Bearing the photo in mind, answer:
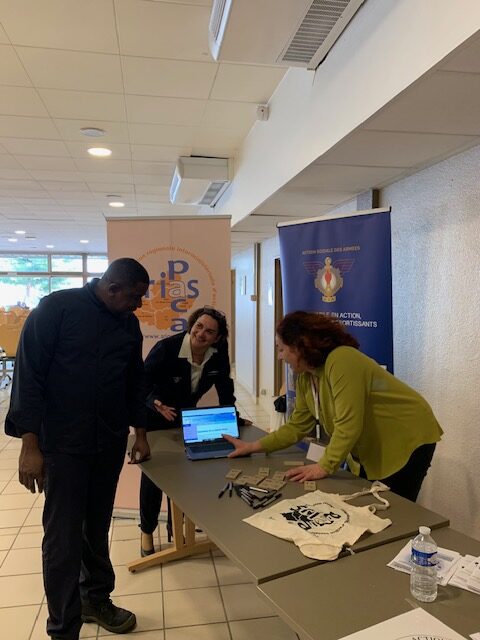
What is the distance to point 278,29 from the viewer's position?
7.07 feet

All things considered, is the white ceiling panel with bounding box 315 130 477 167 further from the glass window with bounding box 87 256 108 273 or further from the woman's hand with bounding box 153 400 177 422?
the glass window with bounding box 87 256 108 273

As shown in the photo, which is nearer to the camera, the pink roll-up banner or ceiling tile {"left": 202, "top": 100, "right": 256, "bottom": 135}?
the pink roll-up banner

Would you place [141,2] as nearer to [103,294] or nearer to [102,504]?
[103,294]

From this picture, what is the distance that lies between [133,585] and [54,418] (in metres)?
1.21

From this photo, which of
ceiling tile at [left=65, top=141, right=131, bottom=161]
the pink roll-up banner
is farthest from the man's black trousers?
ceiling tile at [left=65, top=141, right=131, bottom=161]

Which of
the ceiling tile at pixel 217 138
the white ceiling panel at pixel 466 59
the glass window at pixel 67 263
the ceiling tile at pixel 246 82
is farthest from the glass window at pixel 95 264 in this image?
the white ceiling panel at pixel 466 59

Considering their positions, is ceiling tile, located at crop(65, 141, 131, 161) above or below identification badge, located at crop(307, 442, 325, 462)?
above

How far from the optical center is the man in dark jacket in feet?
5.64

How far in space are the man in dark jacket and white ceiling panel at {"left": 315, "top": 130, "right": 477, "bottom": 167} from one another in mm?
1193

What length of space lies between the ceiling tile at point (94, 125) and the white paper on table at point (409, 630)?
3.75 meters

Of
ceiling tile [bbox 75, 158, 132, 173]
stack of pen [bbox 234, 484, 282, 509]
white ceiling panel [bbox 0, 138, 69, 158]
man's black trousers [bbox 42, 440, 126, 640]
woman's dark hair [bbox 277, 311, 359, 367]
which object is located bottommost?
man's black trousers [bbox 42, 440, 126, 640]

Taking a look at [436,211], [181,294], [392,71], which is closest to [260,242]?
[181,294]

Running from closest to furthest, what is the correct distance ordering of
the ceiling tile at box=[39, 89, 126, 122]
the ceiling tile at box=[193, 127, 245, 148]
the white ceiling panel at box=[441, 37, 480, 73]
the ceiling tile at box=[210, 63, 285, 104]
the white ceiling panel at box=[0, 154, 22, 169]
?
1. the white ceiling panel at box=[441, 37, 480, 73]
2. the ceiling tile at box=[210, 63, 285, 104]
3. the ceiling tile at box=[39, 89, 126, 122]
4. the ceiling tile at box=[193, 127, 245, 148]
5. the white ceiling panel at box=[0, 154, 22, 169]

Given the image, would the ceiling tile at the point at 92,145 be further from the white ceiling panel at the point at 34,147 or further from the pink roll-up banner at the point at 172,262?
the pink roll-up banner at the point at 172,262
